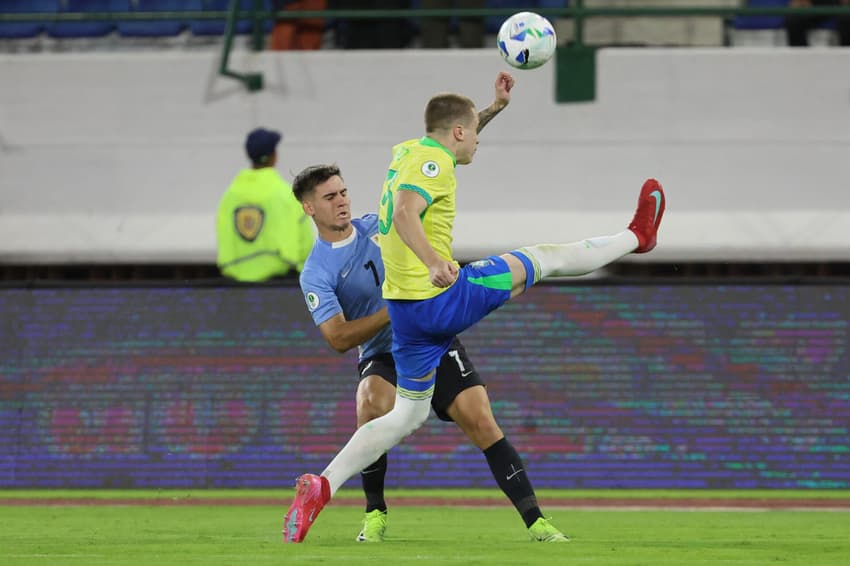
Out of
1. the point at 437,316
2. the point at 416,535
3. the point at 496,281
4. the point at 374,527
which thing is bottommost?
the point at 416,535

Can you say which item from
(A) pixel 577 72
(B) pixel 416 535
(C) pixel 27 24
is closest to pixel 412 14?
(A) pixel 577 72

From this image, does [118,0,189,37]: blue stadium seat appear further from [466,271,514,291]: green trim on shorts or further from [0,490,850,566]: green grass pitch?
[466,271,514,291]: green trim on shorts

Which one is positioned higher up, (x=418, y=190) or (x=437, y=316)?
(x=418, y=190)

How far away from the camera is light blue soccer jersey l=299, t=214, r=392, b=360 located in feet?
26.4

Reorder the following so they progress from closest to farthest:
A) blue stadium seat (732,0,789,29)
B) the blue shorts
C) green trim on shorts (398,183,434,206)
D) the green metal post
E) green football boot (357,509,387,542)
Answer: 1. green trim on shorts (398,183,434,206)
2. the blue shorts
3. green football boot (357,509,387,542)
4. the green metal post
5. blue stadium seat (732,0,789,29)

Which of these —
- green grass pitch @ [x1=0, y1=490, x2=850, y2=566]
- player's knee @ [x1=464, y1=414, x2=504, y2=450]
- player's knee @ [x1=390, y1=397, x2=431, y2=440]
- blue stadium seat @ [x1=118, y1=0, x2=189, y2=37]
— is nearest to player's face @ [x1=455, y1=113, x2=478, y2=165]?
player's knee @ [x1=390, y1=397, x2=431, y2=440]

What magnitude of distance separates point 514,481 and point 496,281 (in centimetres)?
97

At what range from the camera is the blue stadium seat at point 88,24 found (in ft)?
50.3

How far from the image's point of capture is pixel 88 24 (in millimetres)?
15367

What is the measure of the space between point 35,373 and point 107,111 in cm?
337

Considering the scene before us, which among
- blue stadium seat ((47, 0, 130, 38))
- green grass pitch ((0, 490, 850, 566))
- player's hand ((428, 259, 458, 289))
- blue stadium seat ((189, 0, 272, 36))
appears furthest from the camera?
blue stadium seat ((47, 0, 130, 38))

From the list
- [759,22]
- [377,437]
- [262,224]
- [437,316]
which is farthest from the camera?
[759,22]

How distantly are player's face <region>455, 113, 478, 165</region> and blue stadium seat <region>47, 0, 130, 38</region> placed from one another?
342 inches

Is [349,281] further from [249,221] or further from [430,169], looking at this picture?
[249,221]
